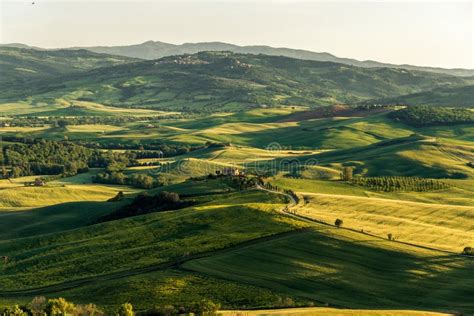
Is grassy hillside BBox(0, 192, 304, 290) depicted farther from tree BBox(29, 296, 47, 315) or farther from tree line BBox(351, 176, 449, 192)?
tree line BBox(351, 176, 449, 192)

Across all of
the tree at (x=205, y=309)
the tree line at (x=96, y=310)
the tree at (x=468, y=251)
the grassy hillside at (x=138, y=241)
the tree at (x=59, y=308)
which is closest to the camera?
the tree at (x=205, y=309)

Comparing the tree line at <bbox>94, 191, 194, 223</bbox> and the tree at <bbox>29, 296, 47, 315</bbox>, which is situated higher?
the tree at <bbox>29, 296, 47, 315</bbox>

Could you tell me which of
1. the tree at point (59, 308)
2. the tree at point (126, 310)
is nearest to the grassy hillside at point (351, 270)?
the tree at point (126, 310)

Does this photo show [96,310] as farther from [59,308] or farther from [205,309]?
[205,309]

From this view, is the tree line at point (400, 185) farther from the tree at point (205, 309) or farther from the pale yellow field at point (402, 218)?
the tree at point (205, 309)

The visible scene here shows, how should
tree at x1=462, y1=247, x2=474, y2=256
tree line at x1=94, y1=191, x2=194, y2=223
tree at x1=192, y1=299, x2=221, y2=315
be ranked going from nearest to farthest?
tree at x1=192, y1=299, x2=221, y2=315 < tree at x1=462, y1=247, x2=474, y2=256 < tree line at x1=94, y1=191, x2=194, y2=223

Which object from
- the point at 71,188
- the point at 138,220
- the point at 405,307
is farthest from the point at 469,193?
the point at 71,188

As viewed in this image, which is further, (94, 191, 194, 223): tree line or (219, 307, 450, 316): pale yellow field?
(94, 191, 194, 223): tree line

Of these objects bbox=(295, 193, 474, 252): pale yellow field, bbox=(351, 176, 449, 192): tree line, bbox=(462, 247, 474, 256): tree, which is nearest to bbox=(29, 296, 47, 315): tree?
bbox=(295, 193, 474, 252): pale yellow field

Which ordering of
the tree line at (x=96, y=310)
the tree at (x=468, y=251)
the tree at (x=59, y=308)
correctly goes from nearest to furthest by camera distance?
1. the tree line at (x=96, y=310)
2. the tree at (x=59, y=308)
3. the tree at (x=468, y=251)

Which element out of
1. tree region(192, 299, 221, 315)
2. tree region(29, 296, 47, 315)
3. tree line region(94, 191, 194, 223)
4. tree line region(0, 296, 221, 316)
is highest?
tree region(192, 299, 221, 315)
